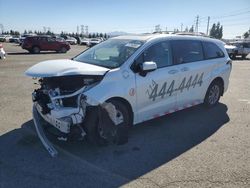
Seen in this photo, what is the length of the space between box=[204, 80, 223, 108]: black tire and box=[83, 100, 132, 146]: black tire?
9.13 ft

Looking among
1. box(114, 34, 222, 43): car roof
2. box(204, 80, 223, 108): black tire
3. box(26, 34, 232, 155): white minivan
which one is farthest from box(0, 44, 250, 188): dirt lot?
box(114, 34, 222, 43): car roof

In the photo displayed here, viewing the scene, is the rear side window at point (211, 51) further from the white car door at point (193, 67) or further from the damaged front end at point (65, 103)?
the damaged front end at point (65, 103)

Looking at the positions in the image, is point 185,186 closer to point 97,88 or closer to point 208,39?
point 97,88

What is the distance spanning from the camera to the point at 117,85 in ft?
16.3

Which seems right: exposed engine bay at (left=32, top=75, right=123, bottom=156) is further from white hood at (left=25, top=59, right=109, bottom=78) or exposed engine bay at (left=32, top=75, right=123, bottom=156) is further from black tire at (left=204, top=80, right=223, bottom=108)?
black tire at (left=204, top=80, right=223, bottom=108)

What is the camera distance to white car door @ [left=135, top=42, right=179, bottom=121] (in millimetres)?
5414

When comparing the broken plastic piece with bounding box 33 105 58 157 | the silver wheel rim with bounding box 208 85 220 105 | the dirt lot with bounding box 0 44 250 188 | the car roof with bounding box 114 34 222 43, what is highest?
the car roof with bounding box 114 34 222 43

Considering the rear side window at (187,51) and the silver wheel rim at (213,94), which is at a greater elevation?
the rear side window at (187,51)

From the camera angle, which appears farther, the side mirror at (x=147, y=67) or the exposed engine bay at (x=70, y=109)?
the side mirror at (x=147, y=67)

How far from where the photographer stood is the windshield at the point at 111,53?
17.7 feet

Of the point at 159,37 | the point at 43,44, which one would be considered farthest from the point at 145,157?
the point at 43,44

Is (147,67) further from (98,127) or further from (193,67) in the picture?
(193,67)

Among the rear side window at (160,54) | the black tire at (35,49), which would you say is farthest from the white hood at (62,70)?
the black tire at (35,49)

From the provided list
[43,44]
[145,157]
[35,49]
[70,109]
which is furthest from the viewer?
[43,44]
